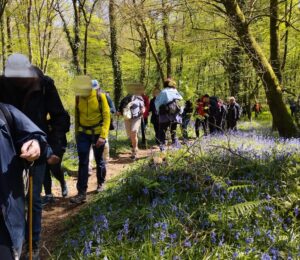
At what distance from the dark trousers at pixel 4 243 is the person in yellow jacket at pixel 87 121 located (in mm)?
3615

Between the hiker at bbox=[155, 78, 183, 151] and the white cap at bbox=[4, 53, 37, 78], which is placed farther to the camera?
the hiker at bbox=[155, 78, 183, 151]

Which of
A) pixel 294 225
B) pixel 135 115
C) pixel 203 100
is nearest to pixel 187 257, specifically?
pixel 294 225

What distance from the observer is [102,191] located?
6.51 m

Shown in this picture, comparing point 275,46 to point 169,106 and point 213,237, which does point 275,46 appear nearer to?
point 169,106

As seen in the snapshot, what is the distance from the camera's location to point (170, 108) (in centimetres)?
902

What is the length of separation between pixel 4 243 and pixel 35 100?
213 cm

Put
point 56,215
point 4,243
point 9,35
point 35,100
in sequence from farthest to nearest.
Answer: point 9,35, point 56,215, point 35,100, point 4,243

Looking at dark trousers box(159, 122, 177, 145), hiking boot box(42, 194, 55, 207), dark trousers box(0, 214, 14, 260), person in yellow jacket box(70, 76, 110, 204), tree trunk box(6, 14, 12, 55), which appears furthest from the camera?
tree trunk box(6, 14, 12, 55)

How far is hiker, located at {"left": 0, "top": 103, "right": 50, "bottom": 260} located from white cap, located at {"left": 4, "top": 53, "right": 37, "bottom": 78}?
1.09 m

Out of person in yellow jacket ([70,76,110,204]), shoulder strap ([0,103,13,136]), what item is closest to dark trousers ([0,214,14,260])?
shoulder strap ([0,103,13,136])

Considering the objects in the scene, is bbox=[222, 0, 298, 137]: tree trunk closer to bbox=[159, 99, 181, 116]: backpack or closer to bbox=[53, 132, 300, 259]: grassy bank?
bbox=[159, 99, 181, 116]: backpack

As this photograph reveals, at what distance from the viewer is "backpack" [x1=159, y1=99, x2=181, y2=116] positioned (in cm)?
902

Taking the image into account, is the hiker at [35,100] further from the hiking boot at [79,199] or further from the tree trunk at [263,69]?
the tree trunk at [263,69]

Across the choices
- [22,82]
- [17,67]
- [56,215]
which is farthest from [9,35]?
[17,67]
